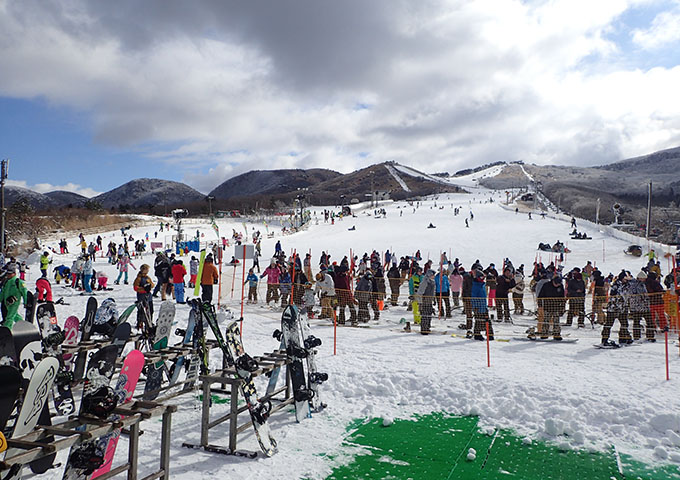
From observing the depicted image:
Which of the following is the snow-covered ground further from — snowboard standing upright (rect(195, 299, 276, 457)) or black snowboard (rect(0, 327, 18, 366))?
black snowboard (rect(0, 327, 18, 366))

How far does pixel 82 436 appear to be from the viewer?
130 inches

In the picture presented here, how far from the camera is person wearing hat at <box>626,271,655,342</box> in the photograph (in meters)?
9.92

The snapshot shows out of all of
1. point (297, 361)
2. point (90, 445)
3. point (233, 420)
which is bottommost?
point (233, 420)

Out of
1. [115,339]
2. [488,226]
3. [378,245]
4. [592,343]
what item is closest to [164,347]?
[115,339]

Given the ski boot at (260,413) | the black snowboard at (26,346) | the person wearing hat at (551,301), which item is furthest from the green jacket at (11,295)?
the person wearing hat at (551,301)

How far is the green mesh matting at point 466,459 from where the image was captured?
4641 mm

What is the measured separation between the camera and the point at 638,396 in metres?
6.17

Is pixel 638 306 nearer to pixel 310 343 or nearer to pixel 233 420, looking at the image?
pixel 310 343

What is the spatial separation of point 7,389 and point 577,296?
12.4m

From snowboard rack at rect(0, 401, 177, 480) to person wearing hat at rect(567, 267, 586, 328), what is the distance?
1095 cm

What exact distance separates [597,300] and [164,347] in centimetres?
1154

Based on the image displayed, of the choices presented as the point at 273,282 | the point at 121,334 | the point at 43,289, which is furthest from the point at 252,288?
the point at 121,334

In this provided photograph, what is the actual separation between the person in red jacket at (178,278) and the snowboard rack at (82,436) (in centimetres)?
1110

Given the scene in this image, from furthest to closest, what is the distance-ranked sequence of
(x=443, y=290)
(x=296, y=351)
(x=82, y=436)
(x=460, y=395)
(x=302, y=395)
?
1. (x=443, y=290)
2. (x=460, y=395)
3. (x=296, y=351)
4. (x=302, y=395)
5. (x=82, y=436)
